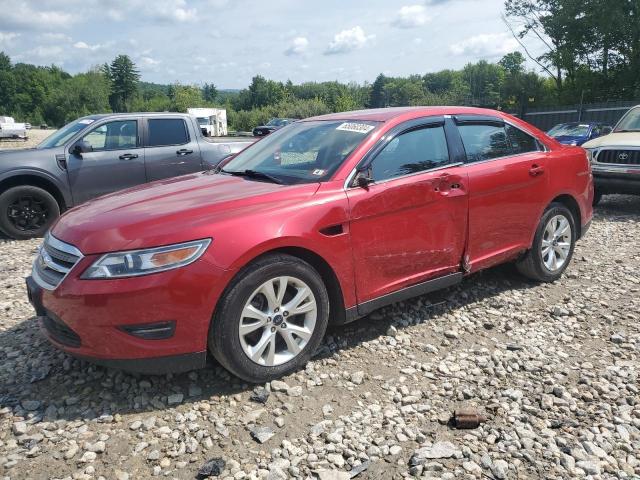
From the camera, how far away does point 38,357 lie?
3.55m

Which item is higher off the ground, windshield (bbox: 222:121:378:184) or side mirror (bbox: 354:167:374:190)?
windshield (bbox: 222:121:378:184)

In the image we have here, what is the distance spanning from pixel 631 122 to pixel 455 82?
424 ft

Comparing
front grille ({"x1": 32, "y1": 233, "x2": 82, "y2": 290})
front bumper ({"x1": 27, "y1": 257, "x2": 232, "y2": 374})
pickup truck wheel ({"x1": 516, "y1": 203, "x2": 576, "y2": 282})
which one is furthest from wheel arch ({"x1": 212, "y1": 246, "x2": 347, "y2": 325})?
pickup truck wheel ({"x1": 516, "y1": 203, "x2": 576, "y2": 282})

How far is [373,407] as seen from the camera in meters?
3.00

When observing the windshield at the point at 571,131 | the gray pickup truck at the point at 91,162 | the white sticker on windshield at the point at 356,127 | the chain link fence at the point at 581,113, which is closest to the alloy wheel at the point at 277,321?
the white sticker on windshield at the point at 356,127

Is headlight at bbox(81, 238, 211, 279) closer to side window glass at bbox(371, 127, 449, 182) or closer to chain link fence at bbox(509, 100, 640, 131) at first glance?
side window glass at bbox(371, 127, 449, 182)

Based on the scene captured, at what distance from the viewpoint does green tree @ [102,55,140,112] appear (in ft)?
377

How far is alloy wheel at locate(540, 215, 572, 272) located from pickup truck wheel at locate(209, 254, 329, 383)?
8.70 feet

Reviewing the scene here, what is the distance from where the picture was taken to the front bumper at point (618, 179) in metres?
8.23

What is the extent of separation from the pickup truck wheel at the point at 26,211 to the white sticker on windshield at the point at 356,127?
522cm

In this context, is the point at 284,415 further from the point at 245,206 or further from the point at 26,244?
the point at 26,244

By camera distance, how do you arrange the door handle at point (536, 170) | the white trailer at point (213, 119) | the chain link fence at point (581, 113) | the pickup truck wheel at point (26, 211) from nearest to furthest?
1. the door handle at point (536, 170)
2. the pickup truck wheel at point (26, 211)
3. the chain link fence at point (581, 113)
4. the white trailer at point (213, 119)

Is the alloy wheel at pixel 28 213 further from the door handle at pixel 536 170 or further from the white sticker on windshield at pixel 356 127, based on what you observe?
the door handle at pixel 536 170

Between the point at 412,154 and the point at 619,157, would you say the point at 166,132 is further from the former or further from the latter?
the point at 619,157
